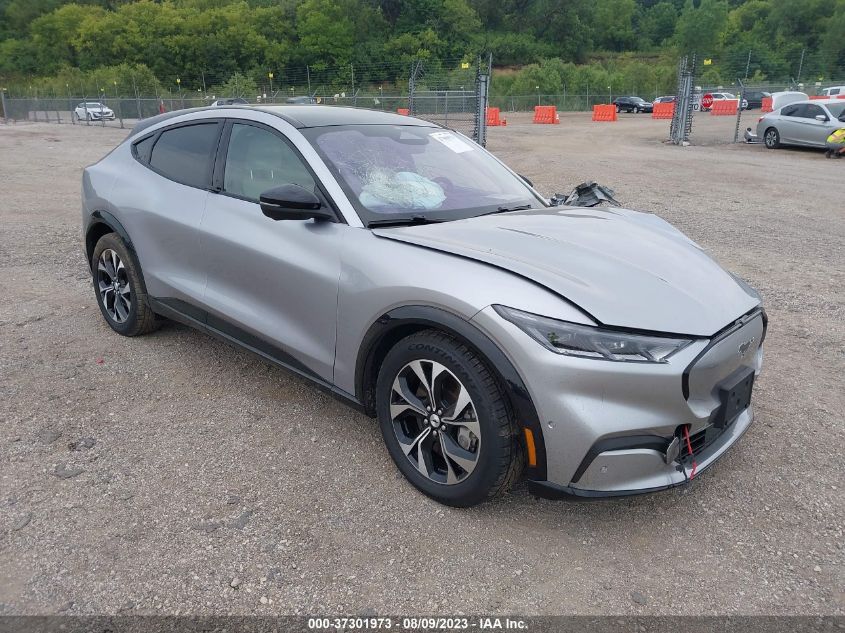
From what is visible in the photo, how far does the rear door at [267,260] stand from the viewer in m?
3.13

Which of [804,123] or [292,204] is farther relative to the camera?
[804,123]

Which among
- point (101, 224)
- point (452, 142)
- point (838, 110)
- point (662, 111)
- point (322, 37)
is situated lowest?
point (101, 224)

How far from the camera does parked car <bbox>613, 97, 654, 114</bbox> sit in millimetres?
49188

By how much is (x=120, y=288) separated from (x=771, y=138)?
20715 mm

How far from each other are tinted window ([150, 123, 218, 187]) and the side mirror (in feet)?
3.24

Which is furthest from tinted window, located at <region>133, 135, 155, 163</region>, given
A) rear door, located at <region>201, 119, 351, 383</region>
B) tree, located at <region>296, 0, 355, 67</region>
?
tree, located at <region>296, 0, 355, 67</region>

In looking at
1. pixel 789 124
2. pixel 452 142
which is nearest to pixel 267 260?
pixel 452 142

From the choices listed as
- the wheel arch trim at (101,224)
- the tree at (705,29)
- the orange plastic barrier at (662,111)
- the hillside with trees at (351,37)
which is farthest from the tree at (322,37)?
the wheel arch trim at (101,224)

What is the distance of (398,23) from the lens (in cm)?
10431

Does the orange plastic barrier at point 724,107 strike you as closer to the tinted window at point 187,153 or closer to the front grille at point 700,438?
the tinted window at point 187,153

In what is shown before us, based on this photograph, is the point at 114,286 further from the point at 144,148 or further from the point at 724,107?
the point at 724,107

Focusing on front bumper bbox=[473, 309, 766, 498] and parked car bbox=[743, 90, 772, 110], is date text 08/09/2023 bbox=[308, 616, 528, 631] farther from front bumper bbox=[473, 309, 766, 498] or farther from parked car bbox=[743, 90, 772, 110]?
parked car bbox=[743, 90, 772, 110]

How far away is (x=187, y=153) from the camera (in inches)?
161

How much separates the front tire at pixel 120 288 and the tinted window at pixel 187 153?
65cm
